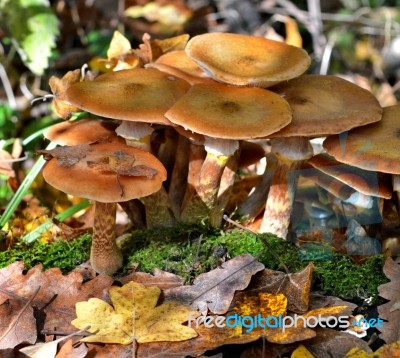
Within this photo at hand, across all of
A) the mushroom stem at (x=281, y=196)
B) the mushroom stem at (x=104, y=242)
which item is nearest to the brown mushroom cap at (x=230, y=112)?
the mushroom stem at (x=281, y=196)

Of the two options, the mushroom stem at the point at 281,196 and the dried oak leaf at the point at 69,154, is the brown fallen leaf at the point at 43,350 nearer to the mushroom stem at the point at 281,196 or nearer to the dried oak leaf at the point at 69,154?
the dried oak leaf at the point at 69,154

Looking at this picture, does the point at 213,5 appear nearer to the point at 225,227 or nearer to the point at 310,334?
the point at 225,227

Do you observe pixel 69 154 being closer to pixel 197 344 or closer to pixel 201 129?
pixel 201 129

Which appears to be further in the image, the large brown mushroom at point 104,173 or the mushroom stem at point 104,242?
the mushroom stem at point 104,242

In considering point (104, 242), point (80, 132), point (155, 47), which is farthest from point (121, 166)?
point (155, 47)

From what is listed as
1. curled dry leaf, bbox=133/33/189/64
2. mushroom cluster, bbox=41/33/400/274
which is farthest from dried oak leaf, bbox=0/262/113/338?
curled dry leaf, bbox=133/33/189/64

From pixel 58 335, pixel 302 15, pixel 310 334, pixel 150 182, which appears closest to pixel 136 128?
pixel 150 182
